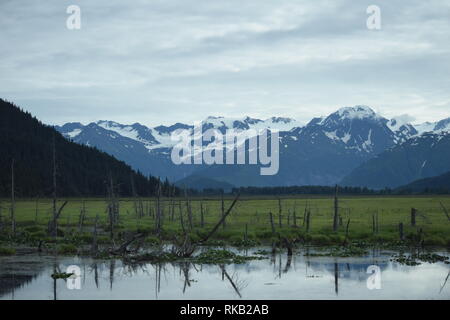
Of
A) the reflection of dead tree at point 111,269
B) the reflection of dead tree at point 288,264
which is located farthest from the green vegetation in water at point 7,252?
the reflection of dead tree at point 288,264

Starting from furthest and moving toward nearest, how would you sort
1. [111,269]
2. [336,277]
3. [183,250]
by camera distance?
[183,250] < [111,269] < [336,277]

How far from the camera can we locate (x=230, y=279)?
43719 millimetres

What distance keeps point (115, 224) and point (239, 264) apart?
37.4m

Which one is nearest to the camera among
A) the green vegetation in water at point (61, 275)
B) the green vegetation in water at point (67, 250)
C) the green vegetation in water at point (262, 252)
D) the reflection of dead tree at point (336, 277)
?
the reflection of dead tree at point (336, 277)

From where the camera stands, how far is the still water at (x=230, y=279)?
3803 centimetres

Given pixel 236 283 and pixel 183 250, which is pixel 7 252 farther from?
pixel 236 283

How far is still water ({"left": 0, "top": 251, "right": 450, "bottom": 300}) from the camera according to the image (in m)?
38.0

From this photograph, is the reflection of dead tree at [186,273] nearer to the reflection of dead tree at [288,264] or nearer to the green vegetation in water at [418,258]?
the reflection of dead tree at [288,264]

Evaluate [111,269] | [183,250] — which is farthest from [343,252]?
[111,269]

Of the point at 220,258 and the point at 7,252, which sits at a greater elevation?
the point at 7,252

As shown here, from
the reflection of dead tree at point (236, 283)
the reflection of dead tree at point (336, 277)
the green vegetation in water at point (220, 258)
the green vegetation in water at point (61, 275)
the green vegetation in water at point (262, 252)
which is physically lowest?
the reflection of dead tree at point (336, 277)

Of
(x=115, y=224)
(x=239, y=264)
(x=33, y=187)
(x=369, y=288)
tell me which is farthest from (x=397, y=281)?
(x=33, y=187)
